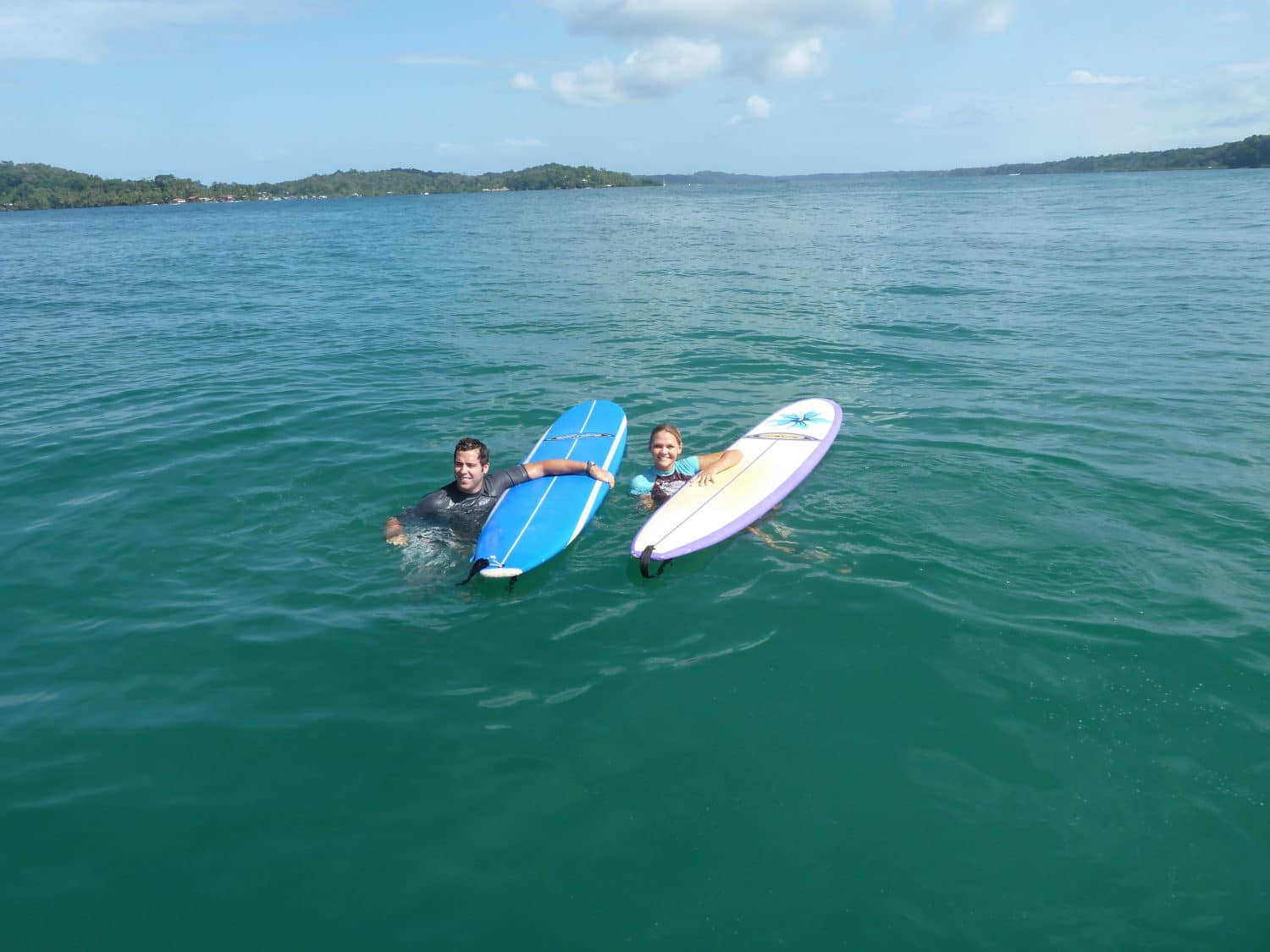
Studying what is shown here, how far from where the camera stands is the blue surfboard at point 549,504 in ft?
24.1

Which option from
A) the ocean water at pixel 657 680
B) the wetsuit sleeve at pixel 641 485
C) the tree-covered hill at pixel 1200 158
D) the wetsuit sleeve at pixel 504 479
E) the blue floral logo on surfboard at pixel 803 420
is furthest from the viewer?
the tree-covered hill at pixel 1200 158

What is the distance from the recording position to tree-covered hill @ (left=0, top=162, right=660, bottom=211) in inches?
5094

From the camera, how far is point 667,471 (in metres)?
8.98

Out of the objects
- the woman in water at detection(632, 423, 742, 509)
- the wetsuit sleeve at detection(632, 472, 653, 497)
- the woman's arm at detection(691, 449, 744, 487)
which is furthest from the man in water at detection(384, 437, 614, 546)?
the woman's arm at detection(691, 449, 744, 487)

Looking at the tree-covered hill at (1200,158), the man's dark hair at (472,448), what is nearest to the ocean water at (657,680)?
the man's dark hair at (472,448)

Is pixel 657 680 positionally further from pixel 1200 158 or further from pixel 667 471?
pixel 1200 158

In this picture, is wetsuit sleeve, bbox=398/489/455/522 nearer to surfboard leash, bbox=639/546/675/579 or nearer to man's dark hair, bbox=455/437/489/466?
man's dark hair, bbox=455/437/489/466

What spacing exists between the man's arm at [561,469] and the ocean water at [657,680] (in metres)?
0.48

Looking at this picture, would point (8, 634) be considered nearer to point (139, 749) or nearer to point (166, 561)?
point (166, 561)

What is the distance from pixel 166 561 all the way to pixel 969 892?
7885mm

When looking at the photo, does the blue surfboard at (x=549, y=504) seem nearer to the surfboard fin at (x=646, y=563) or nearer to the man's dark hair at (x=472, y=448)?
the man's dark hair at (x=472, y=448)

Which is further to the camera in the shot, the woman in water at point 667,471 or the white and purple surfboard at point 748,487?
the woman in water at point 667,471

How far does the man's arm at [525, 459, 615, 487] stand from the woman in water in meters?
0.41

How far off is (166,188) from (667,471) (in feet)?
586
